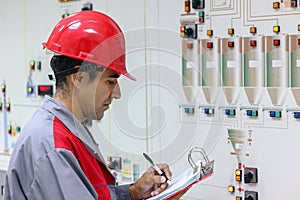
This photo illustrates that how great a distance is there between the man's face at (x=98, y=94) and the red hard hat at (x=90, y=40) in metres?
0.04

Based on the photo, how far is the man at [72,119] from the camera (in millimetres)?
1383

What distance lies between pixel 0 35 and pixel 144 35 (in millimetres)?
1336

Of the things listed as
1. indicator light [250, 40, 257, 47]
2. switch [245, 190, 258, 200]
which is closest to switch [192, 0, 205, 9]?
indicator light [250, 40, 257, 47]

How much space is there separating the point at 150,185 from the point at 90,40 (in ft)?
1.92

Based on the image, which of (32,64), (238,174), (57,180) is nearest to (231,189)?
(238,174)

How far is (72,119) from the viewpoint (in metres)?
1.52

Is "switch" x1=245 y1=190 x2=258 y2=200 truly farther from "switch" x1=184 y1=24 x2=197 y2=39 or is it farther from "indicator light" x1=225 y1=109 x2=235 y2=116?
"switch" x1=184 y1=24 x2=197 y2=39

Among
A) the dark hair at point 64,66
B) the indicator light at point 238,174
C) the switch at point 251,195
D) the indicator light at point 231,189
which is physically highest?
the dark hair at point 64,66

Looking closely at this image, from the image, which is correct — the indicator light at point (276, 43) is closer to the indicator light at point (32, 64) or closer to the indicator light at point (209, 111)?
the indicator light at point (209, 111)

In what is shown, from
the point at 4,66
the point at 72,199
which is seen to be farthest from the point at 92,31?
the point at 4,66

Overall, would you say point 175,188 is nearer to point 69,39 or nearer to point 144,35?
point 69,39

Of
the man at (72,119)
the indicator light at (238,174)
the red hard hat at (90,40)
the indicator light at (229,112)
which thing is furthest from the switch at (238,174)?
the red hard hat at (90,40)

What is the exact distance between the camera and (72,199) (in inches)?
54.2

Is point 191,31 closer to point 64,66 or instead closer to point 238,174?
point 238,174
